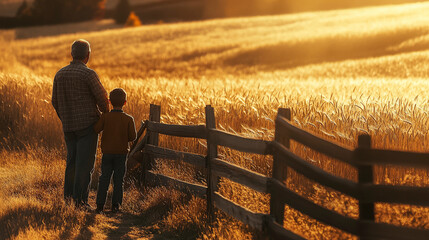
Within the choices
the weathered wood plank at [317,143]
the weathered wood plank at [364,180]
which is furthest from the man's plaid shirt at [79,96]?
the weathered wood plank at [364,180]

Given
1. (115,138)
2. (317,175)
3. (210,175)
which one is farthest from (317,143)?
(115,138)

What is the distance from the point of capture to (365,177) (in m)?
4.29

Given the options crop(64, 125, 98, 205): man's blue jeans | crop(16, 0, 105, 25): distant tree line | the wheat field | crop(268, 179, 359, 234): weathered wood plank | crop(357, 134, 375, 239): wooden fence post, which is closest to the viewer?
crop(357, 134, 375, 239): wooden fence post

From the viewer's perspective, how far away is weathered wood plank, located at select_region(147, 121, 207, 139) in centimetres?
778

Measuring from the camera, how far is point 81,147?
7.89 m

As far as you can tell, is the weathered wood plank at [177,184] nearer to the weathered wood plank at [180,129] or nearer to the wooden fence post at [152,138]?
the wooden fence post at [152,138]

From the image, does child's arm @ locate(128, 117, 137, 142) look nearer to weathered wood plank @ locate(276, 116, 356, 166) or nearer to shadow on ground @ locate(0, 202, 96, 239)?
shadow on ground @ locate(0, 202, 96, 239)

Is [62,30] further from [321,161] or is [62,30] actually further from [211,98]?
[321,161]

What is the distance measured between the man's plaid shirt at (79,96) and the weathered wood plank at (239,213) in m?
1.97

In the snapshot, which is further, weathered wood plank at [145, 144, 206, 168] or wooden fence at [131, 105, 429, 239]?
weathered wood plank at [145, 144, 206, 168]

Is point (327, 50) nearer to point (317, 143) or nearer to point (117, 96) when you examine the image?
point (117, 96)

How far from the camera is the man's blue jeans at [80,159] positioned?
7906mm

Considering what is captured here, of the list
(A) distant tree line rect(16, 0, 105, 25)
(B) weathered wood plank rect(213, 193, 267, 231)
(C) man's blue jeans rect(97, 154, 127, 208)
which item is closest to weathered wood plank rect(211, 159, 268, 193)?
(B) weathered wood plank rect(213, 193, 267, 231)

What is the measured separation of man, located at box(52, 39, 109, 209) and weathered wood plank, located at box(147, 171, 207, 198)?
109 centimetres
